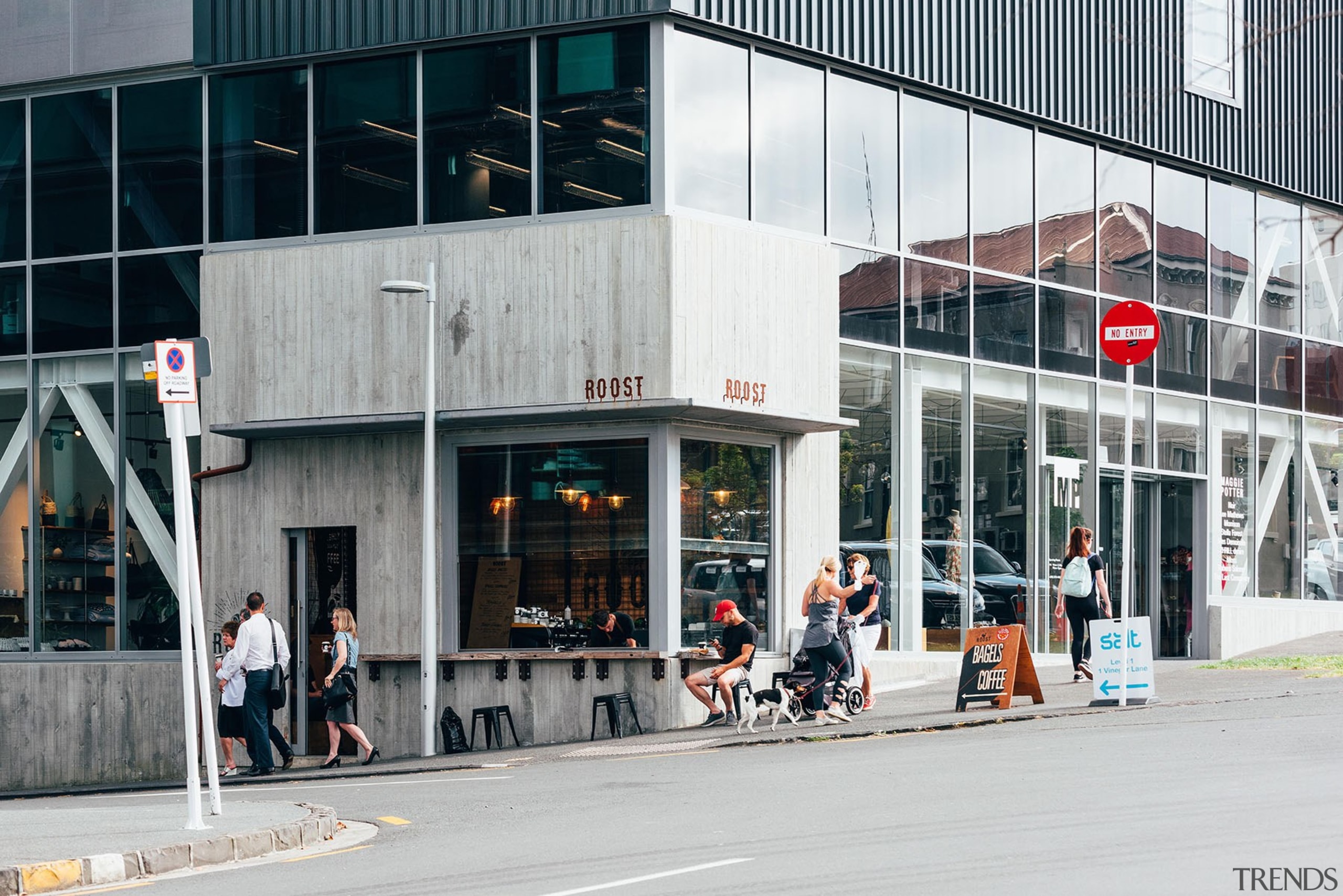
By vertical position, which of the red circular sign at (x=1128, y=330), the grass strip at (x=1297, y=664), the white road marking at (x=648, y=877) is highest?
the red circular sign at (x=1128, y=330)

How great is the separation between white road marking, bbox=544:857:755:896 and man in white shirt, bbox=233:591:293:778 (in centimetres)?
1079

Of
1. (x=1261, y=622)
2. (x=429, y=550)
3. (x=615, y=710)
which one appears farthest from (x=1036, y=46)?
(x=615, y=710)

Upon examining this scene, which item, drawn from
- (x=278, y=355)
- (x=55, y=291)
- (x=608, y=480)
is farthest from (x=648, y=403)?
(x=55, y=291)

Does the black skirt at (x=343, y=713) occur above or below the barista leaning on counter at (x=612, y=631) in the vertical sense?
below

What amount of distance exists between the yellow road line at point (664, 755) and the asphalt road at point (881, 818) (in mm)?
108

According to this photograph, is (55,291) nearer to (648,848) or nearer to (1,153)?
(1,153)

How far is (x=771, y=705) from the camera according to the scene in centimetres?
1803

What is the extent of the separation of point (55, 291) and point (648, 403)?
352 inches

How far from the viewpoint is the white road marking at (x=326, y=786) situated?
15977mm

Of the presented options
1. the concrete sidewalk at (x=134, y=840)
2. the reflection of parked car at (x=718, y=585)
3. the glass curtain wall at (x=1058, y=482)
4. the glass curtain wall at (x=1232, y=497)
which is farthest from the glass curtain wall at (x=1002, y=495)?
the concrete sidewalk at (x=134, y=840)

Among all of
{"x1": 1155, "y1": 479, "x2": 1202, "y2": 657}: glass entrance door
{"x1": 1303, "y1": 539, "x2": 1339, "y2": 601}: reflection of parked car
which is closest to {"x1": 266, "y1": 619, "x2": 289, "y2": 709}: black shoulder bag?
{"x1": 1155, "y1": 479, "x2": 1202, "y2": 657}: glass entrance door

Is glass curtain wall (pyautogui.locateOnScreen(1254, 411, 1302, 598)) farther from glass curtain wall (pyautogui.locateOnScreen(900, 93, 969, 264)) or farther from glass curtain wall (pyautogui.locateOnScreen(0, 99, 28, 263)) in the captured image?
glass curtain wall (pyautogui.locateOnScreen(0, 99, 28, 263))

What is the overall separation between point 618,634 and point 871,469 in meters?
4.29

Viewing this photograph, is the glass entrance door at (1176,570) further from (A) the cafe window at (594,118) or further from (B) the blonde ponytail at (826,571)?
(A) the cafe window at (594,118)
